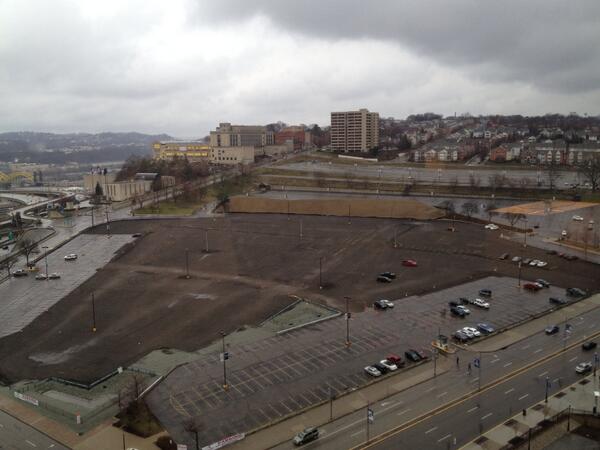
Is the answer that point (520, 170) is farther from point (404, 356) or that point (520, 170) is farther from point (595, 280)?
point (404, 356)

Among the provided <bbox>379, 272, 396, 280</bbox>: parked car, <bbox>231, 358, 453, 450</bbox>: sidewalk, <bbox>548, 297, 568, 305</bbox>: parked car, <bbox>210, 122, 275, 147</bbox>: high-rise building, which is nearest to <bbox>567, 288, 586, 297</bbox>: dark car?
<bbox>548, 297, 568, 305</bbox>: parked car

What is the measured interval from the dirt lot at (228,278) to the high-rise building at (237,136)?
192 feet

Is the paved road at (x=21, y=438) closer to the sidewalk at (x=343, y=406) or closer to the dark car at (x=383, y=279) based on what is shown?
the sidewalk at (x=343, y=406)

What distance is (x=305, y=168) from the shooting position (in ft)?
264

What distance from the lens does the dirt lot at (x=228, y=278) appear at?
22.6m

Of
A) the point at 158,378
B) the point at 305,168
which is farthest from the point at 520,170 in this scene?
the point at 158,378

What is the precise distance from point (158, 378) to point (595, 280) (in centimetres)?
2390

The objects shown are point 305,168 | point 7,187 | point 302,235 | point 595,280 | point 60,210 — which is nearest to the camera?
point 595,280

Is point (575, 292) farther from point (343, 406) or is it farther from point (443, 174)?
point (443, 174)

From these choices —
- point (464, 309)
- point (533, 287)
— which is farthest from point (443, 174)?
point (464, 309)

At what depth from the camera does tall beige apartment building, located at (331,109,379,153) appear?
10006cm

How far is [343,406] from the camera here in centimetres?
1658

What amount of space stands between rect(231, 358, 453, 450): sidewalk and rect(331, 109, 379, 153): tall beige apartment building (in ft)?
276

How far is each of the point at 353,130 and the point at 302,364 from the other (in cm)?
8533
